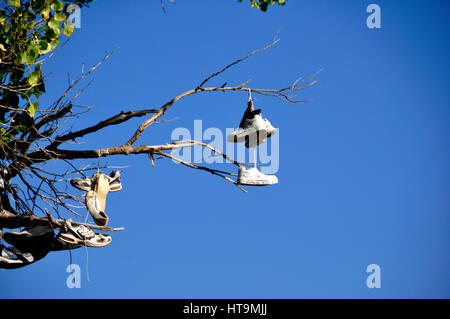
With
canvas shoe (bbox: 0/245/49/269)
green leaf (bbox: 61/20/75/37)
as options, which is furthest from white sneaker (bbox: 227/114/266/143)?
canvas shoe (bbox: 0/245/49/269)

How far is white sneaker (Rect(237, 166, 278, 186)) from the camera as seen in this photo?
3900 mm

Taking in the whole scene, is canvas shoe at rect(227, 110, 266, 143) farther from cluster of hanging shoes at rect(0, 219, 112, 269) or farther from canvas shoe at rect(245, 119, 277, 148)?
cluster of hanging shoes at rect(0, 219, 112, 269)

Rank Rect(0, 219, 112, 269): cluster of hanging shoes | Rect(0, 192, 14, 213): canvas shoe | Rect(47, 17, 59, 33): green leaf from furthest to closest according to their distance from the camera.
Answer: Rect(0, 192, 14, 213): canvas shoe < Rect(0, 219, 112, 269): cluster of hanging shoes < Rect(47, 17, 59, 33): green leaf

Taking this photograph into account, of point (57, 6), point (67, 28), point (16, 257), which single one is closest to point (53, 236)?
point (16, 257)

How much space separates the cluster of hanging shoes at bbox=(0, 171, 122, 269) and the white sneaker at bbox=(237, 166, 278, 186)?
1098mm

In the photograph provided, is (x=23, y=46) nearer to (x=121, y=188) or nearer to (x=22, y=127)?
(x=22, y=127)

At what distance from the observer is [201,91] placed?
4.21 m

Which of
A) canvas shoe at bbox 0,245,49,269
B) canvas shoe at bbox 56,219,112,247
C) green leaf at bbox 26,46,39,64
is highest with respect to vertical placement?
green leaf at bbox 26,46,39,64

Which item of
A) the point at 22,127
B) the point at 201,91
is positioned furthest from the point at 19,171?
the point at 201,91

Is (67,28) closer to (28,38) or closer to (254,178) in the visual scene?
(28,38)

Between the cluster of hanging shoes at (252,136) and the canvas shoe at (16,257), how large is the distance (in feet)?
5.60

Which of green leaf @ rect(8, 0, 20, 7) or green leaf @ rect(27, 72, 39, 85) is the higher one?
green leaf @ rect(8, 0, 20, 7)

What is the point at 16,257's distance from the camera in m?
3.71

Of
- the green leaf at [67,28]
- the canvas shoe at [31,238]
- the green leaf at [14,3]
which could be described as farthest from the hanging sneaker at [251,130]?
the green leaf at [14,3]
